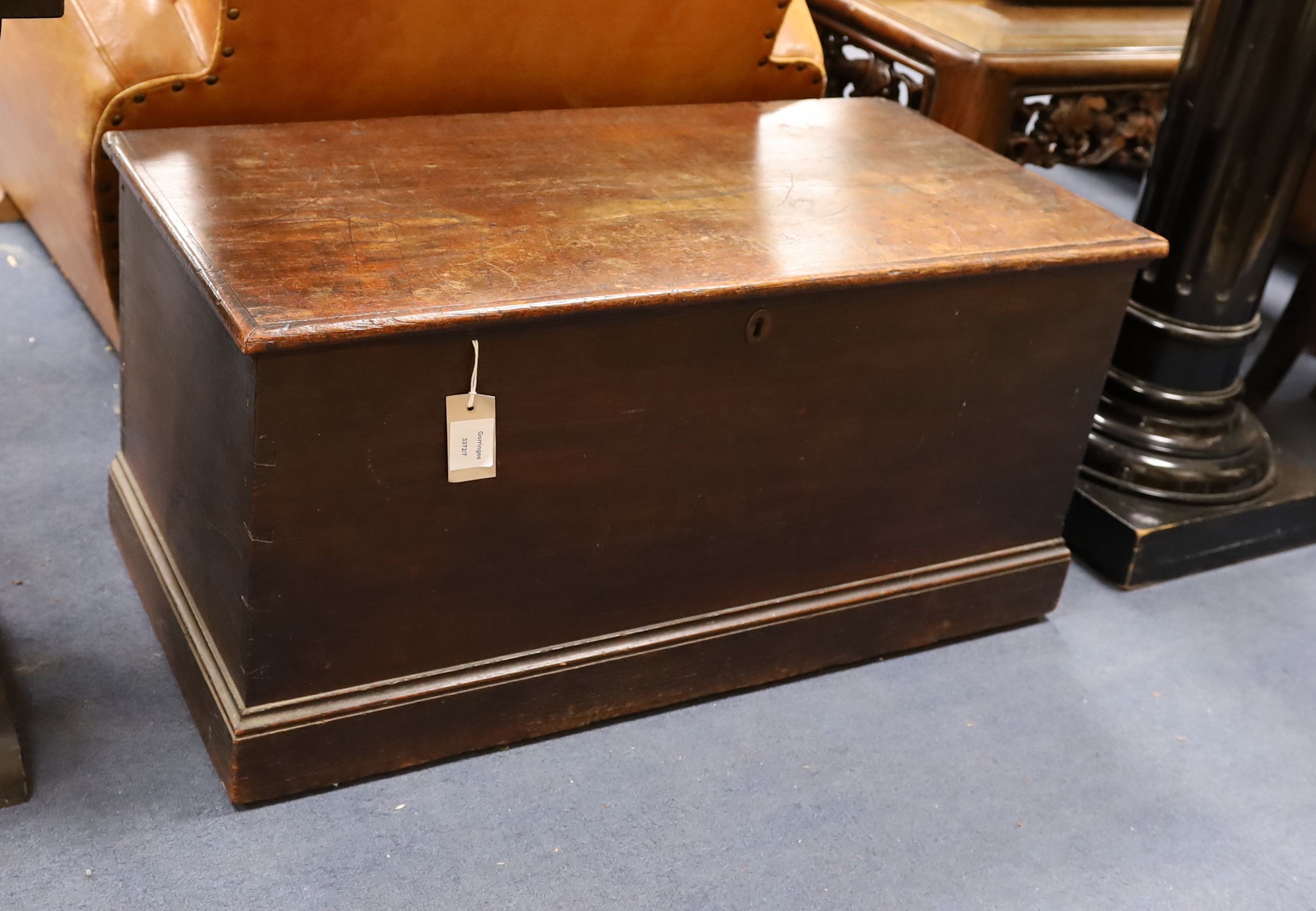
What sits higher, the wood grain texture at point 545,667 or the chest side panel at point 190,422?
the chest side panel at point 190,422

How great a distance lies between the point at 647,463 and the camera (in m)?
1.47

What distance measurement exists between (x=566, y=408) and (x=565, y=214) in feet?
0.82

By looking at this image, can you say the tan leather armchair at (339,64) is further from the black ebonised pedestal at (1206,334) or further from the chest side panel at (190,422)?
the black ebonised pedestal at (1206,334)

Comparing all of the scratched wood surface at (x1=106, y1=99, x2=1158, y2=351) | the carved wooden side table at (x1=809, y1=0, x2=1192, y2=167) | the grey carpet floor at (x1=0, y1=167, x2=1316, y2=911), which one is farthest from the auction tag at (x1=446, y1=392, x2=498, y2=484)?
the carved wooden side table at (x1=809, y1=0, x2=1192, y2=167)

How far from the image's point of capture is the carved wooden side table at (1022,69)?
2.23 m

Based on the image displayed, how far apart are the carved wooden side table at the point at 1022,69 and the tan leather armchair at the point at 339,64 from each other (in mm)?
335

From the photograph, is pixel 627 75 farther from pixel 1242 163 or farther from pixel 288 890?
pixel 288 890

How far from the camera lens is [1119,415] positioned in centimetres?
207

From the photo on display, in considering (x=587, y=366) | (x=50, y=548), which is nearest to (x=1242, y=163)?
(x=587, y=366)

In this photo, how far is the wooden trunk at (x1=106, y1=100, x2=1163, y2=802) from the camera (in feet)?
4.27

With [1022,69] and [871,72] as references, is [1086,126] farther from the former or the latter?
[871,72]

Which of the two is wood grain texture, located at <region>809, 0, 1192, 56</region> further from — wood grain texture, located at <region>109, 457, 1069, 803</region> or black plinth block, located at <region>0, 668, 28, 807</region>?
black plinth block, located at <region>0, 668, 28, 807</region>

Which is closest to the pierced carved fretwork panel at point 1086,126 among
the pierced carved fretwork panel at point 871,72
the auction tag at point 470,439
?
the pierced carved fretwork panel at point 871,72

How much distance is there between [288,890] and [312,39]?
99cm
